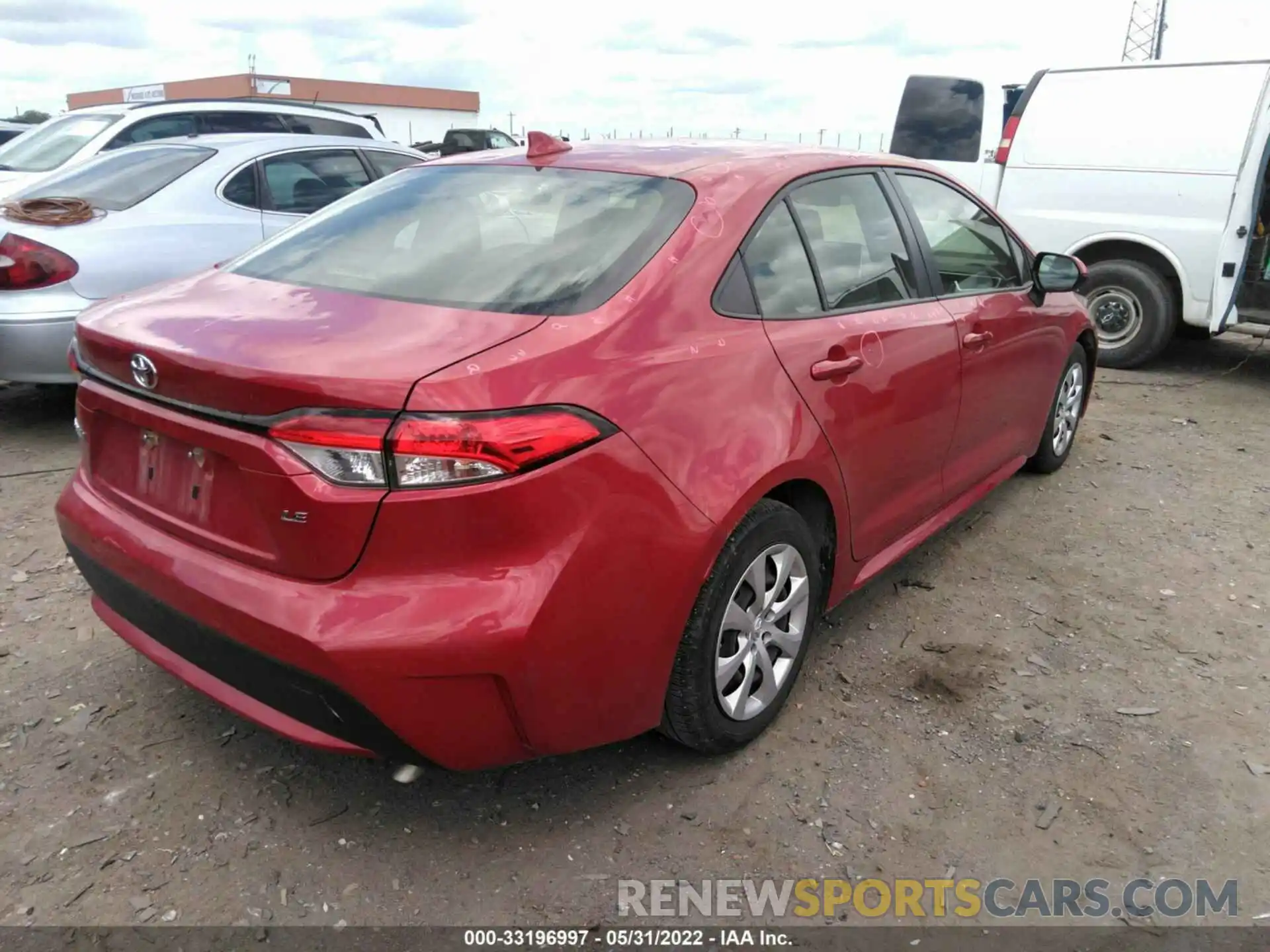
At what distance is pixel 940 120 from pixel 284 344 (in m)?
7.35

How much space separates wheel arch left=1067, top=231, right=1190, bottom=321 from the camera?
686 cm

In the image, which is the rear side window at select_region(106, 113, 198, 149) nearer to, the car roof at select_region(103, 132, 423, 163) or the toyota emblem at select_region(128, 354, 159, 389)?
the car roof at select_region(103, 132, 423, 163)

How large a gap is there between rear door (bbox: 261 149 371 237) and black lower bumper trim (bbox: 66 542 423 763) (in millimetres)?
3621

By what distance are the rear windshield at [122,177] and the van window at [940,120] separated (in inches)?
208

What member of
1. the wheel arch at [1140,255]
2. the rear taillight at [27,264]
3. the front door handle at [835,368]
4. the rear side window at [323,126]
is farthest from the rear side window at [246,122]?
the front door handle at [835,368]

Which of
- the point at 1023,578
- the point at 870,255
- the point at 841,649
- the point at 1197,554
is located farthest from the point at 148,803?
the point at 1197,554

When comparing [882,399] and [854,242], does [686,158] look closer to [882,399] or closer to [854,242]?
[854,242]

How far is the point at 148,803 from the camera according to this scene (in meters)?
2.46

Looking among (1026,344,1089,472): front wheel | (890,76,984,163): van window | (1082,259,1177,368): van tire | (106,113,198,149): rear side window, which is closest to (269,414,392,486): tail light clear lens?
(1026,344,1089,472): front wheel

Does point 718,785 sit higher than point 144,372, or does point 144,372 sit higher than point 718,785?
point 144,372

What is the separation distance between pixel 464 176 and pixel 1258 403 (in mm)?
6012

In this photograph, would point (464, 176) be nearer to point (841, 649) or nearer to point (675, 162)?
point (675, 162)

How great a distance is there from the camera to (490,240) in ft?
8.38

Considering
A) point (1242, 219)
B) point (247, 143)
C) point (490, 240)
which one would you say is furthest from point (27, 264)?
point (1242, 219)
